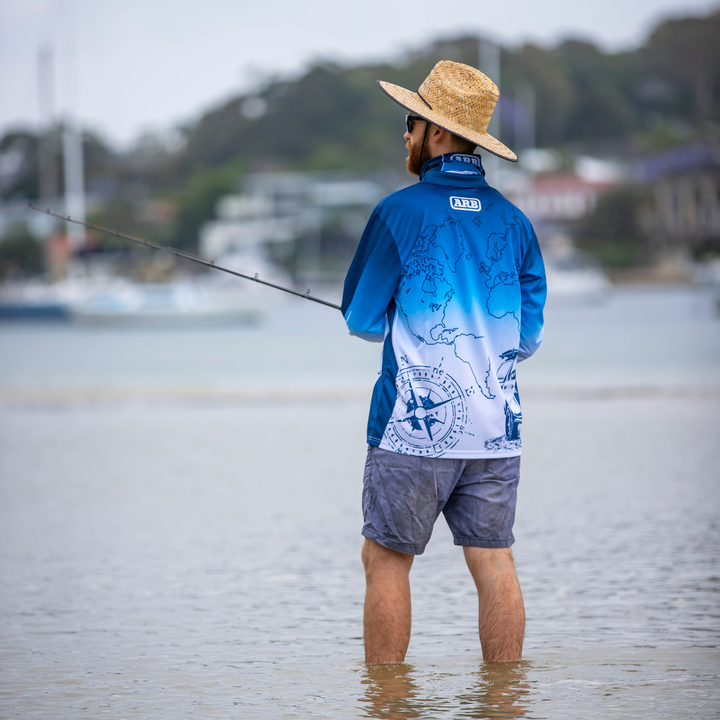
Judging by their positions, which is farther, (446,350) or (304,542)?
(304,542)

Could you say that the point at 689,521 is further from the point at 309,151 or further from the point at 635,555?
the point at 309,151

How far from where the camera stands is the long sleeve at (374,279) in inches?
131

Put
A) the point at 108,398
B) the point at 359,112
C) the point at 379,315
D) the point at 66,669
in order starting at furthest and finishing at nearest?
A: the point at 359,112 < the point at 108,398 < the point at 66,669 < the point at 379,315

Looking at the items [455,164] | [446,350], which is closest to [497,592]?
[446,350]

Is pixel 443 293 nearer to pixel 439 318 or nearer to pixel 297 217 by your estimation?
pixel 439 318

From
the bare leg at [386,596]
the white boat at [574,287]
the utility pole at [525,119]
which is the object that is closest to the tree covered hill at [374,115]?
the utility pole at [525,119]

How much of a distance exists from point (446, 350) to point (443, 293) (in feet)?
0.49

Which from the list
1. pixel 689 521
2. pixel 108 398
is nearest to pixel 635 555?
pixel 689 521

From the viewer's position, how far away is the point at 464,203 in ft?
11.1

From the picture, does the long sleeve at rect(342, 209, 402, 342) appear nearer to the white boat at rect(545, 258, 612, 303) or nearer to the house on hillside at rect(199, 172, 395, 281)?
the white boat at rect(545, 258, 612, 303)

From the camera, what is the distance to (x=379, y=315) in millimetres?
3367

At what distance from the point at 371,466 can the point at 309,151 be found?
14593 centimetres

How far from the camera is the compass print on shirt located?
331 cm

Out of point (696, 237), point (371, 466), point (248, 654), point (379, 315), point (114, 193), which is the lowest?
point (248, 654)
